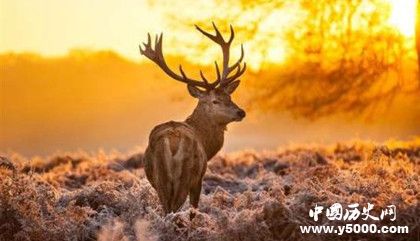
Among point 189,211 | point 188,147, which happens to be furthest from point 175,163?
point 189,211

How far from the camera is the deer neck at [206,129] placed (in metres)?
11.0

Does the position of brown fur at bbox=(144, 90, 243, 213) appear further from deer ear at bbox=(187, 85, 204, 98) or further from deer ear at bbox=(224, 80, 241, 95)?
deer ear at bbox=(224, 80, 241, 95)

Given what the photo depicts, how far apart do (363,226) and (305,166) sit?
9.57m

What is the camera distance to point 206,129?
11.0 m

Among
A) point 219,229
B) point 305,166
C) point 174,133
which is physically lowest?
point 219,229

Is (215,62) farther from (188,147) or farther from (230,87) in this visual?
(188,147)

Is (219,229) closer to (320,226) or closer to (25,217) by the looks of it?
(320,226)

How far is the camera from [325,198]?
988 centimetres

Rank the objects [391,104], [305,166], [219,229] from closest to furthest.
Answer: [219,229], [305,166], [391,104]

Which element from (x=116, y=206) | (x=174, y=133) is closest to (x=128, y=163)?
(x=116, y=206)

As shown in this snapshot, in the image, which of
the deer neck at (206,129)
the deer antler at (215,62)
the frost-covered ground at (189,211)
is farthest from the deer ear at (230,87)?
the frost-covered ground at (189,211)

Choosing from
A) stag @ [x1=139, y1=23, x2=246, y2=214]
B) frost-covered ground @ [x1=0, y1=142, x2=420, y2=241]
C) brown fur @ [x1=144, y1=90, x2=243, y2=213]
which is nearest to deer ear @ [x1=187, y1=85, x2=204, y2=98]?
stag @ [x1=139, y1=23, x2=246, y2=214]

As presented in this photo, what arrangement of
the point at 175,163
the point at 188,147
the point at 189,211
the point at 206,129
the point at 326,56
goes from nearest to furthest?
1. the point at 189,211
2. the point at 175,163
3. the point at 188,147
4. the point at 206,129
5. the point at 326,56

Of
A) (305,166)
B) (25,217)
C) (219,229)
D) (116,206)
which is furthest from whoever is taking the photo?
(305,166)
